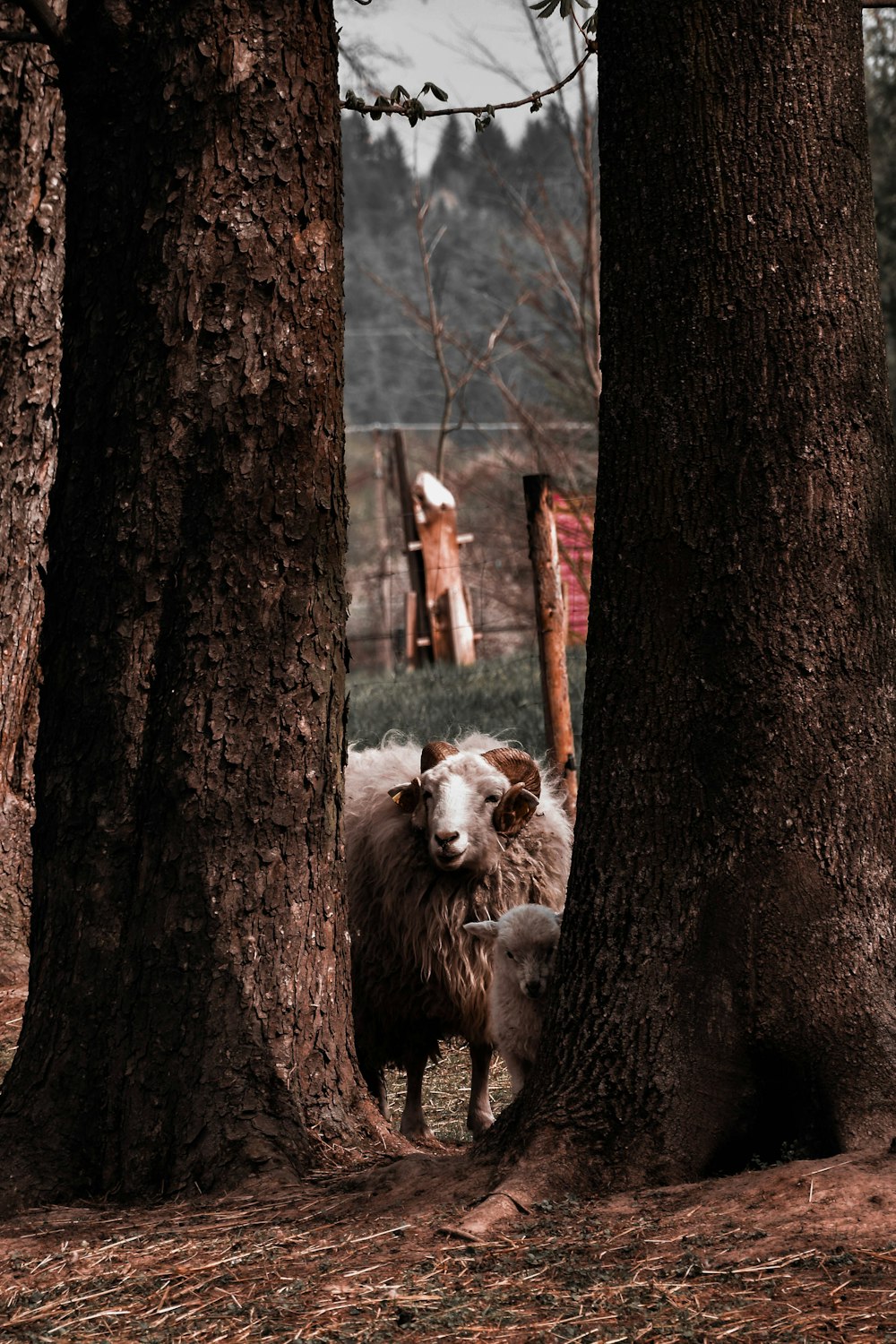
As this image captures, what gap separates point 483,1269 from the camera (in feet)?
10.5

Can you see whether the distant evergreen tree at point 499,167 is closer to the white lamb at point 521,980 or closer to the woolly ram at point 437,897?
the woolly ram at point 437,897

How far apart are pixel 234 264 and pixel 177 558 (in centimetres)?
88

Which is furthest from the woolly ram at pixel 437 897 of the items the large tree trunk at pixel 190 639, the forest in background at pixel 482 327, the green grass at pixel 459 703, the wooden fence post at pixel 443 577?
the wooden fence post at pixel 443 577

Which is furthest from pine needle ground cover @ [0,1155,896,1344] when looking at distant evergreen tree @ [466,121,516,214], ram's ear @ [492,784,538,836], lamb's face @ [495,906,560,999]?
distant evergreen tree @ [466,121,516,214]

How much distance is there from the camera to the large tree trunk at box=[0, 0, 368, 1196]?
4.16m

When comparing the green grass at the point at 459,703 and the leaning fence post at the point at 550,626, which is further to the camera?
the green grass at the point at 459,703

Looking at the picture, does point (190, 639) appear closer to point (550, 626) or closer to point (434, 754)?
point (434, 754)

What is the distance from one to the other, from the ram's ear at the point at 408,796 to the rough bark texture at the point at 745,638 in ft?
7.83

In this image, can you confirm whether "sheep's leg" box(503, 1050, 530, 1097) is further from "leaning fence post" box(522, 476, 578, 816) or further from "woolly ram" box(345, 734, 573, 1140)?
"leaning fence post" box(522, 476, 578, 816)

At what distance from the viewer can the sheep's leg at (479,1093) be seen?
238 inches

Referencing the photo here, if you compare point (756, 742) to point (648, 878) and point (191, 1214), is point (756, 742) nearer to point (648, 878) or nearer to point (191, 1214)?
point (648, 878)

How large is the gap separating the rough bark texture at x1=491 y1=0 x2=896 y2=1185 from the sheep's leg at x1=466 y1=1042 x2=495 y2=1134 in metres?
2.38

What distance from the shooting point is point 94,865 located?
13.9ft

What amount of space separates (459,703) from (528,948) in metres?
9.33
